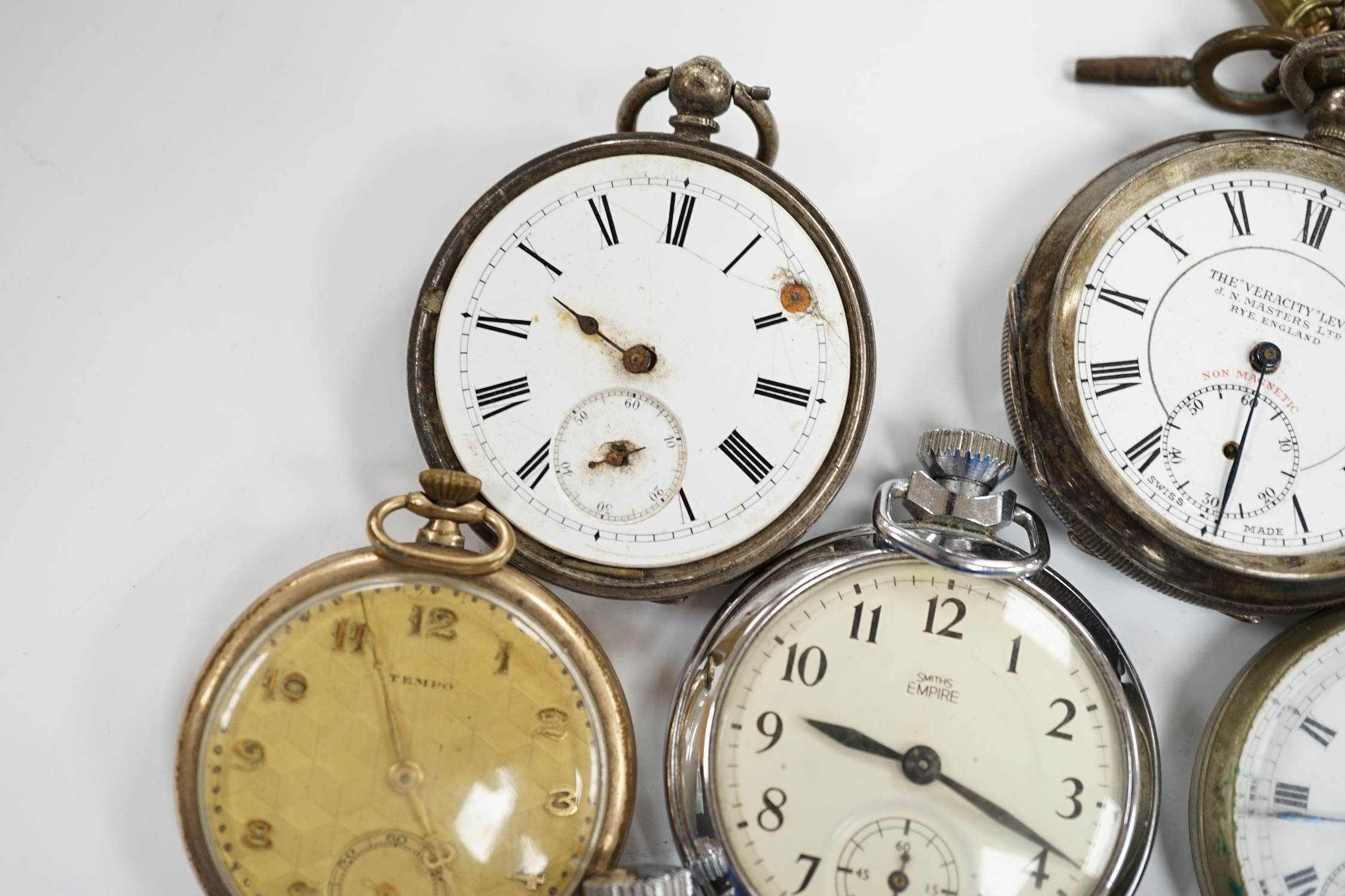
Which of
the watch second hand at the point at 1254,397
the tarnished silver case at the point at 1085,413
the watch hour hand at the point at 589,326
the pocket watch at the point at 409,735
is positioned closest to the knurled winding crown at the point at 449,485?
the pocket watch at the point at 409,735

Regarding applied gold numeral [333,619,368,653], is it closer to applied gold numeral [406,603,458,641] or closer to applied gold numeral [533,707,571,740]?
applied gold numeral [406,603,458,641]

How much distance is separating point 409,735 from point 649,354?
52 cm

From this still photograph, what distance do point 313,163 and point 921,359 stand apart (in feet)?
2.93

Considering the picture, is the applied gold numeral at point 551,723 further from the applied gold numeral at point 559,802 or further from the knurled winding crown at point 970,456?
the knurled winding crown at point 970,456

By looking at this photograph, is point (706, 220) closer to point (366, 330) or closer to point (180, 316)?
point (366, 330)

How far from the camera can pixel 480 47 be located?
4.36ft

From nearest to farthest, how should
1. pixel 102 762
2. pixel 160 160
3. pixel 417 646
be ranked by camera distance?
pixel 417 646
pixel 102 762
pixel 160 160

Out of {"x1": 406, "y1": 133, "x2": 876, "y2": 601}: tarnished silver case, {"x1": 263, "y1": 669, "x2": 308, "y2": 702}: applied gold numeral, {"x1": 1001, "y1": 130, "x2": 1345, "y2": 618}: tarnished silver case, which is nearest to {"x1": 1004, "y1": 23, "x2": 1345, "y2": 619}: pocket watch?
{"x1": 1001, "y1": 130, "x2": 1345, "y2": 618}: tarnished silver case

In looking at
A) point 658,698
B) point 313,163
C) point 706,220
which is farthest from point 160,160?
point 658,698

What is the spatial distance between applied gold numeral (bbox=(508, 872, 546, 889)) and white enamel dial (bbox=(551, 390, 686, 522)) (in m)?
0.41

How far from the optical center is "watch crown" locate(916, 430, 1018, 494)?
44.7 inches

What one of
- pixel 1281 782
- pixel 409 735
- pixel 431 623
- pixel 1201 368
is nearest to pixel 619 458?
pixel 431 623

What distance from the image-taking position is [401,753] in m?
1.04

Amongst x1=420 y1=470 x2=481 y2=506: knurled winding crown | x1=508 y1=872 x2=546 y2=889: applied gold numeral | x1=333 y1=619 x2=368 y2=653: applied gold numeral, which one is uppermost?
x1=420 y1=470 x2=481 y2=506: knurled winding crown
